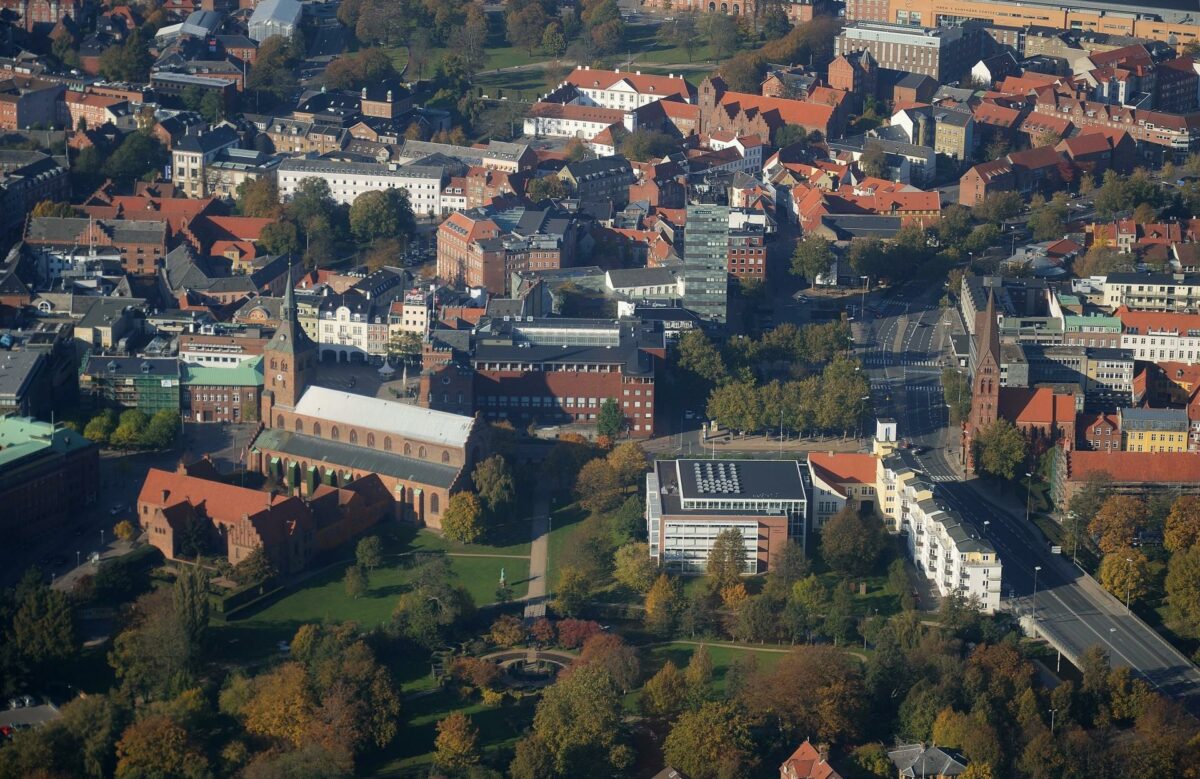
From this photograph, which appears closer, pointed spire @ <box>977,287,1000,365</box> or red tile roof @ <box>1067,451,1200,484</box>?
red tile roof @ <box>1067,451,1200,484</box>

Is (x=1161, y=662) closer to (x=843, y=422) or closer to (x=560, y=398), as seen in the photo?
(x=843, y=422)

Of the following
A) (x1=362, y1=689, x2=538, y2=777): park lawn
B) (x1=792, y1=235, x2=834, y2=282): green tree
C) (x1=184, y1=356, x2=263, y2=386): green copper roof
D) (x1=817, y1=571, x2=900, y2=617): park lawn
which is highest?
(x1=792, y1=235, x2=834, y2=282): green tree

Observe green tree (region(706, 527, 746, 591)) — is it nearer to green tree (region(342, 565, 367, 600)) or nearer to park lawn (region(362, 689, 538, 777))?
park lawn (region(362, 689, 538, 777))

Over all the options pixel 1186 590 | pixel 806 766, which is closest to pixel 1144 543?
pixel 1186 590

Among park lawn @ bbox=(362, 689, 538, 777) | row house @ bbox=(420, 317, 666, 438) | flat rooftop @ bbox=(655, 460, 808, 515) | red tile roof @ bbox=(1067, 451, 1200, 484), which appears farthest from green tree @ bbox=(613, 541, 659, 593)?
red tile roof @ bbox=(1067, 451, 1200, 484)

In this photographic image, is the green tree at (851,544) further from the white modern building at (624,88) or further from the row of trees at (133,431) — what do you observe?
the white modern building at (624,88)

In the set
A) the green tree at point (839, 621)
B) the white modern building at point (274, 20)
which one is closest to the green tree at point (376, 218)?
the white modern building at point (274, 20)

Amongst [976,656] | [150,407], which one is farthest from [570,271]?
[976,656]
